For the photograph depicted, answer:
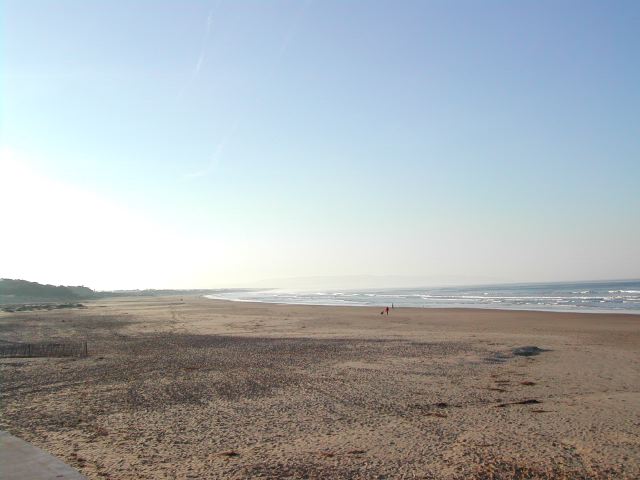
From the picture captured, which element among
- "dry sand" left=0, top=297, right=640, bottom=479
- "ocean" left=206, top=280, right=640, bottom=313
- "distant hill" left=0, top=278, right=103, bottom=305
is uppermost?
"distant hill" left=0, top=278, right=103, bottom=305

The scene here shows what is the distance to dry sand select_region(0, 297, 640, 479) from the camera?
832 cm

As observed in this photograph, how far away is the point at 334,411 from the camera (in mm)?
11758

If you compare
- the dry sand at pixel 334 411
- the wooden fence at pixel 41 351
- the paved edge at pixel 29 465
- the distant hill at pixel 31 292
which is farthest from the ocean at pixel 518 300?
the paved edge at pixel 29 465

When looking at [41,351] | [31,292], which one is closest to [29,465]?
[41,351]

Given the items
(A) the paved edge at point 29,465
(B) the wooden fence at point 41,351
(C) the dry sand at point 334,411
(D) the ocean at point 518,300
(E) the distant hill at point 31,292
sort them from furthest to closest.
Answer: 1. (E) the distant hill at point 31,292
2. (D) the ocean at point 518,300
3. (B) the wooden fence at point 41,351
4. (C) the dry sand at point 334,411
5. (A) the paved edge at point 29,465

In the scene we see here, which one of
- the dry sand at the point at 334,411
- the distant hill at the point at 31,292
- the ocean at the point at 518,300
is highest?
the distant hill at the point at 31,292

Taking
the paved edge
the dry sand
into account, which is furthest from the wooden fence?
the paved edge

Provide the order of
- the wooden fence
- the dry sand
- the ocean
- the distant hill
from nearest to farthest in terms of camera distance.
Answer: the dry sand
the wooden fence
the ocean
the distant hill

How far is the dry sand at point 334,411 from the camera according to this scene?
8.32m

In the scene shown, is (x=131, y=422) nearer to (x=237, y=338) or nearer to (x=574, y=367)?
(x=574, y=367)

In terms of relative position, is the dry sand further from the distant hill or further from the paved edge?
the distant hill

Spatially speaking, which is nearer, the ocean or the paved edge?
the paved edge

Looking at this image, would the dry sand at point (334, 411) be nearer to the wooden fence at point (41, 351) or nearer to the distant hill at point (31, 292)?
the wooden fence at point (41, 351)

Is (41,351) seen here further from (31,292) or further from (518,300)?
(31,292)
